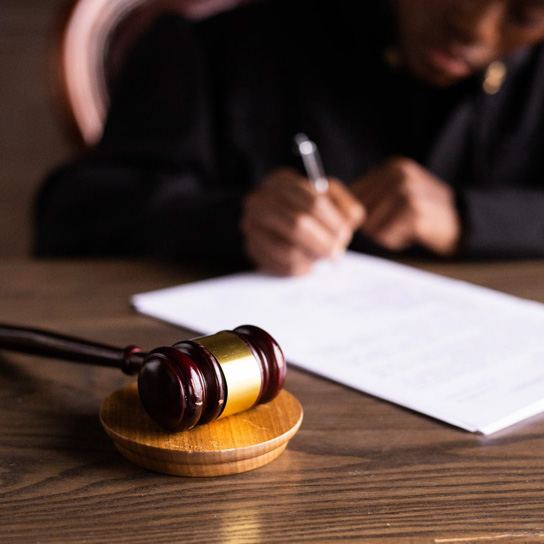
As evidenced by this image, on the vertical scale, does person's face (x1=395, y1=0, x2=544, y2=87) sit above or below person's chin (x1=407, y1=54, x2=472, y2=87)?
above

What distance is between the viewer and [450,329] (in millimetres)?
663

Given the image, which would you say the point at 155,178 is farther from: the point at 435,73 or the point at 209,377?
the point at 209,377

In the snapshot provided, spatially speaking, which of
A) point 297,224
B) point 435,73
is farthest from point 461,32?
point 297,224

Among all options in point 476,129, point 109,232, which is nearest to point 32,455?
point 109,232

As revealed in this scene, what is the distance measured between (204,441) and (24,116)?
2.55 meters

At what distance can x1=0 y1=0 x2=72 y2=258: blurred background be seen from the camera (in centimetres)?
262

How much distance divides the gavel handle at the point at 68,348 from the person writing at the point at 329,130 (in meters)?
0.40

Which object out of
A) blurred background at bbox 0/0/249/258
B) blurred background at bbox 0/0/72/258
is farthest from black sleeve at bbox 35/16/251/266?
blurred background at bbox 0/0/72/258

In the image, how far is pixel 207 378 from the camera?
0.41 meters

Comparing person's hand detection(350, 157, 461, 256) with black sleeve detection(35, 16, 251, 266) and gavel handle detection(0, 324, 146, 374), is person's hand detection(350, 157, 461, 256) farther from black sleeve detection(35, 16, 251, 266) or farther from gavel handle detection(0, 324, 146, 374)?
gavel handle detection(0, 324, 146, 374)

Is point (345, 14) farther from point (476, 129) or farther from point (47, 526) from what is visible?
point (47, 526)

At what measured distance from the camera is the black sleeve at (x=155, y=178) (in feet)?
3.35

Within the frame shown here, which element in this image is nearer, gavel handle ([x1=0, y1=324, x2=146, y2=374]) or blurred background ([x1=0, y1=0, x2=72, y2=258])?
gavel handle ([x1=0, y1=324, x2=146, y2=374])

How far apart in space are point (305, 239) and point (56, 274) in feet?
0.95
